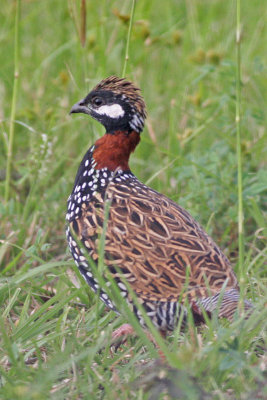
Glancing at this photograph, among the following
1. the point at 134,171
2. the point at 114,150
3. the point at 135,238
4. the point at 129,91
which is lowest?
A: the point at 135,238

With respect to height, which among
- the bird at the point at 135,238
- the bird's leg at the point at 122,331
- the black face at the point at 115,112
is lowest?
the bird's leg at the point at 122,331

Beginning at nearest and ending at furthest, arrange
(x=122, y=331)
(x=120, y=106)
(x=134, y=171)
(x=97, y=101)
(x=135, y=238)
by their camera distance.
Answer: (x=135, y=238)
(x=122, y=331)
(x=120, y=106)
(x=97, y=101)
(x=134, y=171)

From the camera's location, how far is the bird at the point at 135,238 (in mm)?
3457

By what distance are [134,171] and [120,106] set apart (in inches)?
46.8

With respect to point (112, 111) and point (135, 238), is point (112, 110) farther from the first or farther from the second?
point (135, 238)

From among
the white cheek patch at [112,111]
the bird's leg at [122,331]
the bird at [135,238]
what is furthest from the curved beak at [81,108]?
the bird's leg at [122,331]

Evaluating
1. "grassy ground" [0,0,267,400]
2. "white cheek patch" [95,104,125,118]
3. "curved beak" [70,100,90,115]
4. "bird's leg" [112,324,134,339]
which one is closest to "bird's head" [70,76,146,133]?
"white cheek patch" [95,104,125,118]

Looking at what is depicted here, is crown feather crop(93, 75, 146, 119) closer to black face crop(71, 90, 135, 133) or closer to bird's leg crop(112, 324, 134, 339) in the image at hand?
black face crop(71, 90, 135, 133)

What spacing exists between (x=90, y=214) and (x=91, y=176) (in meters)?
0.32

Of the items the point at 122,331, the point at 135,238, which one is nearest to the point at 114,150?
the point at 135,238

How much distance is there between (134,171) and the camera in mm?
5223

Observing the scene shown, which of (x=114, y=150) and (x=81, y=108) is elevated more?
(x=81, y=108)

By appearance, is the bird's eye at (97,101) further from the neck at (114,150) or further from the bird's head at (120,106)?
the neck at (114,150)

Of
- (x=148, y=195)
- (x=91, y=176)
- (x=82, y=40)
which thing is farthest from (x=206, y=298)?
(x=82, y=40)
